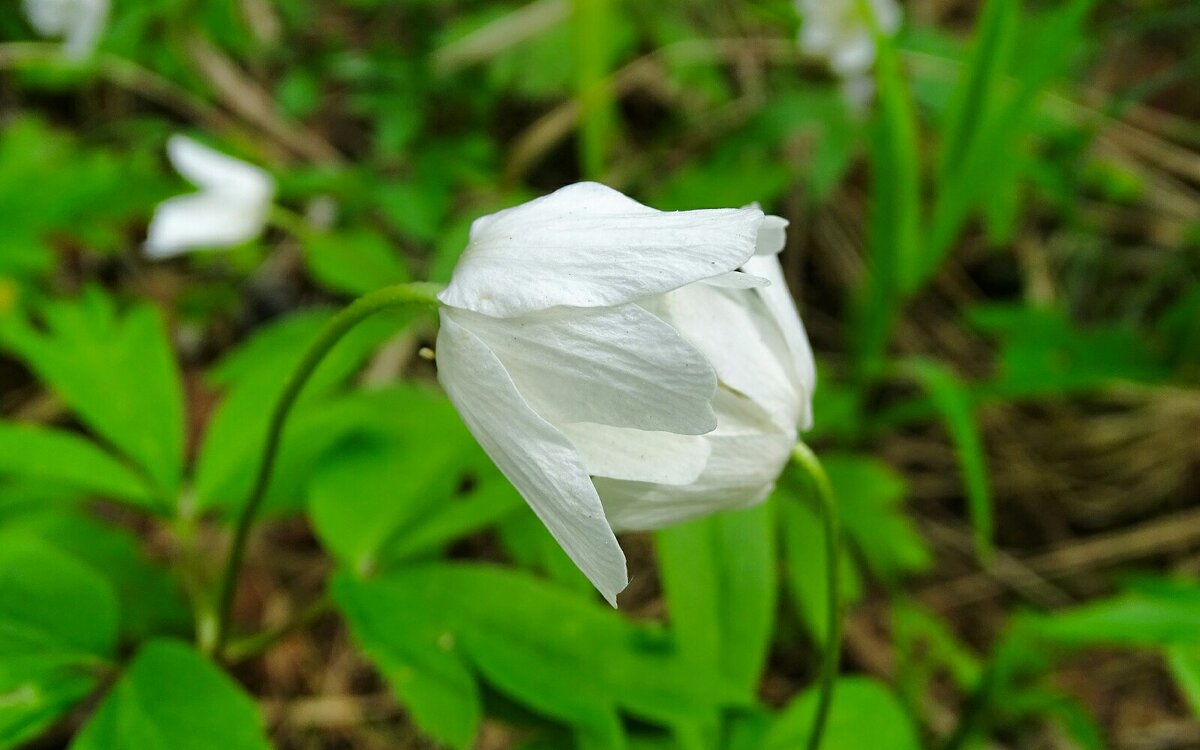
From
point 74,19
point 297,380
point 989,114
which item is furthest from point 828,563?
point 74,19

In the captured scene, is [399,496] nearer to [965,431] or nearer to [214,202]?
[965,431]

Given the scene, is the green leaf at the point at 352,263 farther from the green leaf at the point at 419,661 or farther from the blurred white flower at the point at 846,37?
the blurred white flower at the point at 846,37

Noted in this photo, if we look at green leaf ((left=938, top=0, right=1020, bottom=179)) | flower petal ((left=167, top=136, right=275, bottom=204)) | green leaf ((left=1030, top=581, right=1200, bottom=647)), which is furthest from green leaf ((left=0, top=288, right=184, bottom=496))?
green leaf ((left=938, top=0, right=1020, bottom=179))

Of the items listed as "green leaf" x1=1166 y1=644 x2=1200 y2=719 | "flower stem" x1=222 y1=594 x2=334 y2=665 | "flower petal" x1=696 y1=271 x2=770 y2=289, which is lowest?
"flower stem" x1=222 y1=594 x2=334 y2=665

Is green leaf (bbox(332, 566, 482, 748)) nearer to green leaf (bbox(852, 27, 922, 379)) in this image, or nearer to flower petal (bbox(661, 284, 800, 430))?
flower petal (bbox(661, 284, 800, 430))

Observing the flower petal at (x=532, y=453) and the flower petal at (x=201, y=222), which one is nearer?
the flower petal at (x=532, y=453)

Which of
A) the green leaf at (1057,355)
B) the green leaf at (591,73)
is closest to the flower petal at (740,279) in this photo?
the green leaf at (1057,355)
